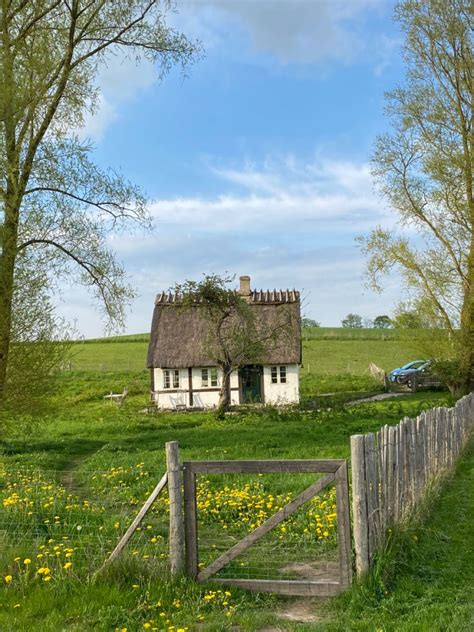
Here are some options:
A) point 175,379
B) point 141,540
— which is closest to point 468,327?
point 175,379

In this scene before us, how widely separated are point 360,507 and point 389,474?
3.59ft

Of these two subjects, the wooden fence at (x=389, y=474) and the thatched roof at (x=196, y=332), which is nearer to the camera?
the wooden fence at (x=389, y=474)

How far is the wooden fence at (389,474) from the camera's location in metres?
6.39

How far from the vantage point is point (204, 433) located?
21.1 metres

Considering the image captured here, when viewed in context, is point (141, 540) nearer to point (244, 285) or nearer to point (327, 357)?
point (244, 285)

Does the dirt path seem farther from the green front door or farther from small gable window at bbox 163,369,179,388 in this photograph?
the green front door

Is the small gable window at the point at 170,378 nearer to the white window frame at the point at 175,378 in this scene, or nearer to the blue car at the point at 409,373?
the white window frame at the point at 175,378

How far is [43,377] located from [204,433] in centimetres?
669

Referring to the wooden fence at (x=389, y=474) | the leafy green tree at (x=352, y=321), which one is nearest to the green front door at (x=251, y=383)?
the wooden fence at (x=389, y=474)

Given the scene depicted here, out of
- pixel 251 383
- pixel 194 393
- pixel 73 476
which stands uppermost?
pixel 251 383

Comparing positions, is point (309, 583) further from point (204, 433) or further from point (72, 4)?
point (72, 4)

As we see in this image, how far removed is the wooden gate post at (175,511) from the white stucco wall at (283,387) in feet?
95.8

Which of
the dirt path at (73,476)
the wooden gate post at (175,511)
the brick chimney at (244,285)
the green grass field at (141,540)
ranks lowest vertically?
the dirt path at (73,476)

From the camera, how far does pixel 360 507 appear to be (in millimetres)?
6359
